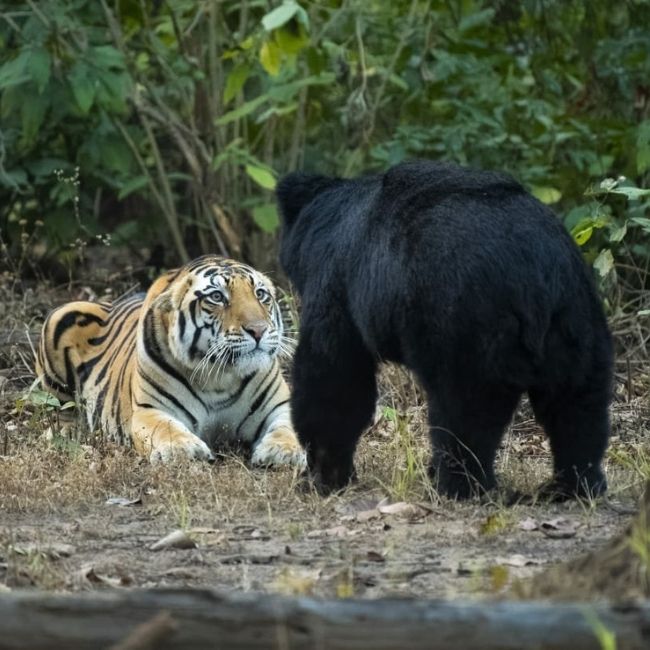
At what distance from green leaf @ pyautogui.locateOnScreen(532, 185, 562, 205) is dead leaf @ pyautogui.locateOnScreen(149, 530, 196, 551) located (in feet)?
17.7

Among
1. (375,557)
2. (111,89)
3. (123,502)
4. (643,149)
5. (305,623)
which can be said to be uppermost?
(111,89)

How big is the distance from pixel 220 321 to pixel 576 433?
2419 mm

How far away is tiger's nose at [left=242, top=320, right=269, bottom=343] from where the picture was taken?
725cm

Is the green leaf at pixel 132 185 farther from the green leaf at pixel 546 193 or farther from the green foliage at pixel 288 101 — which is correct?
the green leaf at pixel 546 193

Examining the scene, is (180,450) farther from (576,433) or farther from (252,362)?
(576,433)

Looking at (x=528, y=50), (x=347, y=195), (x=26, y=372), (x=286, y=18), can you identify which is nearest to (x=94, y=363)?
(x=26, y=372)

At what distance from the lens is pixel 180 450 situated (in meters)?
7.05

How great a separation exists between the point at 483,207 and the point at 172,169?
7011 millimetres

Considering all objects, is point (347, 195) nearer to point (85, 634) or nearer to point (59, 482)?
point (59, 482)

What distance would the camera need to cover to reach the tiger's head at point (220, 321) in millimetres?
7285

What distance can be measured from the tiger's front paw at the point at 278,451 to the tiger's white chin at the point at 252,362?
34 centimetres

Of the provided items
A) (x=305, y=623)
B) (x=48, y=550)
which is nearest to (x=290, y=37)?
(x=48, y=550)

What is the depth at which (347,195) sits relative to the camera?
6.23 meters

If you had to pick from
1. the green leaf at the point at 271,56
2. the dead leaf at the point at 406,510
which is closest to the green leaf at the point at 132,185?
the green leaf at the point at 271,56
